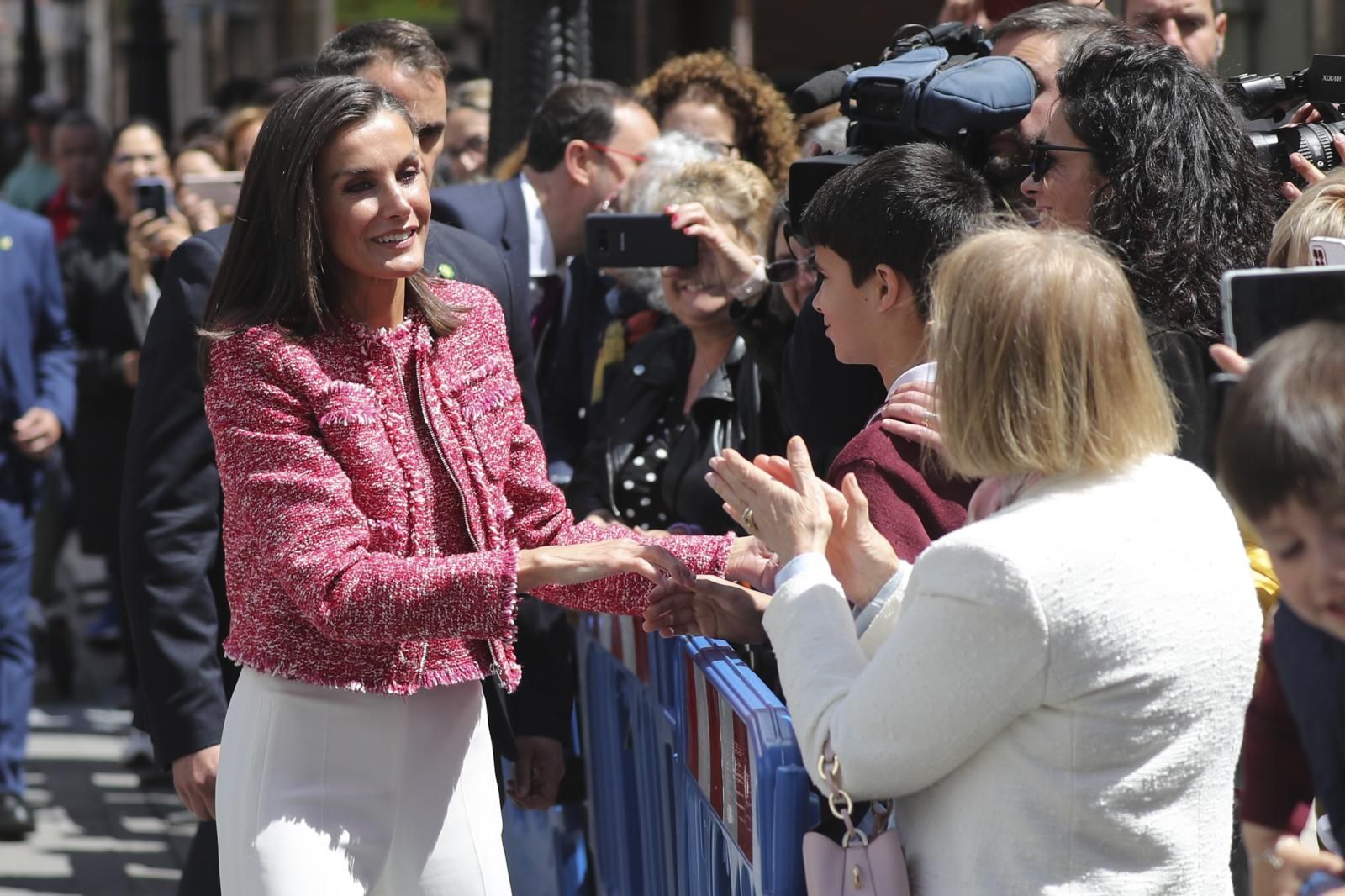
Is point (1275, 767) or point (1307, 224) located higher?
point (1307, 224)

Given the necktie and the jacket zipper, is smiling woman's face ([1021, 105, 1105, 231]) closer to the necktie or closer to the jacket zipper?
the jacket zipper

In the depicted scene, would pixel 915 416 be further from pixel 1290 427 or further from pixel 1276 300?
pixel 1290 427

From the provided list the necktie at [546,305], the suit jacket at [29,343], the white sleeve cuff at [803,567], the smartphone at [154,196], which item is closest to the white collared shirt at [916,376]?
the white sleeve cuff at [803,567]

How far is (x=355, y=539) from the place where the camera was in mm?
2713

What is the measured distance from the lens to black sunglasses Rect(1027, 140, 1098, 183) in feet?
10.2

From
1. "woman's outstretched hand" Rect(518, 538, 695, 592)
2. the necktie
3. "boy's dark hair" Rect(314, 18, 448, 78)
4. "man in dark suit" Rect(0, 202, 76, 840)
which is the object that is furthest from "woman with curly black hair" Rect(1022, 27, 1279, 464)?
"man in dark suit" Rect(0, 202, 76, 840)

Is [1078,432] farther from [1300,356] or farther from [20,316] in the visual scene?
[20,316]

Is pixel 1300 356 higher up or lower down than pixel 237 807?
higher up

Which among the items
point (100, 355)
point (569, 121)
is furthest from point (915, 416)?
point (100, 355)

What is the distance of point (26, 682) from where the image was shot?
256 inches

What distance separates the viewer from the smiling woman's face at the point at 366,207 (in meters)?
2.89

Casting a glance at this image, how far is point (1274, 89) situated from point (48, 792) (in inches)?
212

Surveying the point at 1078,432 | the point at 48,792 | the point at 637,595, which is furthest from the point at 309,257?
the point at 48,792

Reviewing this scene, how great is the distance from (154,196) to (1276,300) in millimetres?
4950
